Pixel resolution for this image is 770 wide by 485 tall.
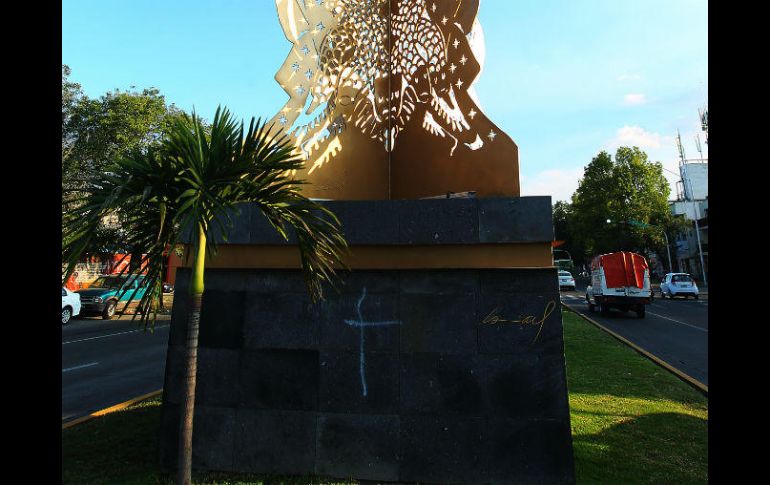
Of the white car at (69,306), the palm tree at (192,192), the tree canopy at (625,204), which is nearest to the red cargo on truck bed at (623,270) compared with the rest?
the palm tree at (192,192)

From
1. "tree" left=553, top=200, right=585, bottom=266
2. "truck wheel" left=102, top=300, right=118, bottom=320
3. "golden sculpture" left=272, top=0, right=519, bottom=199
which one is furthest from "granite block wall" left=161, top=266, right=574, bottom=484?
"tree" left=553, top=200, right=585, bottom=266

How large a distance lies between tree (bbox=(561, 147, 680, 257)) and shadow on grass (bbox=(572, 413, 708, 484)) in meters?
48.9

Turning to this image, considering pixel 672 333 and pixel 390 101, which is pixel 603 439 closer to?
pixel 390 101

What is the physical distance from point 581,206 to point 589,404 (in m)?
54.4

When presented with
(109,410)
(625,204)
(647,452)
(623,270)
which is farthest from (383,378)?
(625,204)

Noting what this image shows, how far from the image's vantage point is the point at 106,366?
34.2ft

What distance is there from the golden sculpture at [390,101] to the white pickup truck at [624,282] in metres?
16.9

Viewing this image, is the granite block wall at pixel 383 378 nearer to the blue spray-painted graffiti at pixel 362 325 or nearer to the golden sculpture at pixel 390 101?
the blue spray-painted graffiti at pixel 362 325

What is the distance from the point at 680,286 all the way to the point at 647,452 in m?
30.5

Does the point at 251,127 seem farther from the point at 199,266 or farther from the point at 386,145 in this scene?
the point at 386,145

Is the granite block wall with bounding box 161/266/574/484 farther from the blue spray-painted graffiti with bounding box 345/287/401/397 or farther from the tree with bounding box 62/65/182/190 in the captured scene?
the tree with bounding box 62/65/182/190
